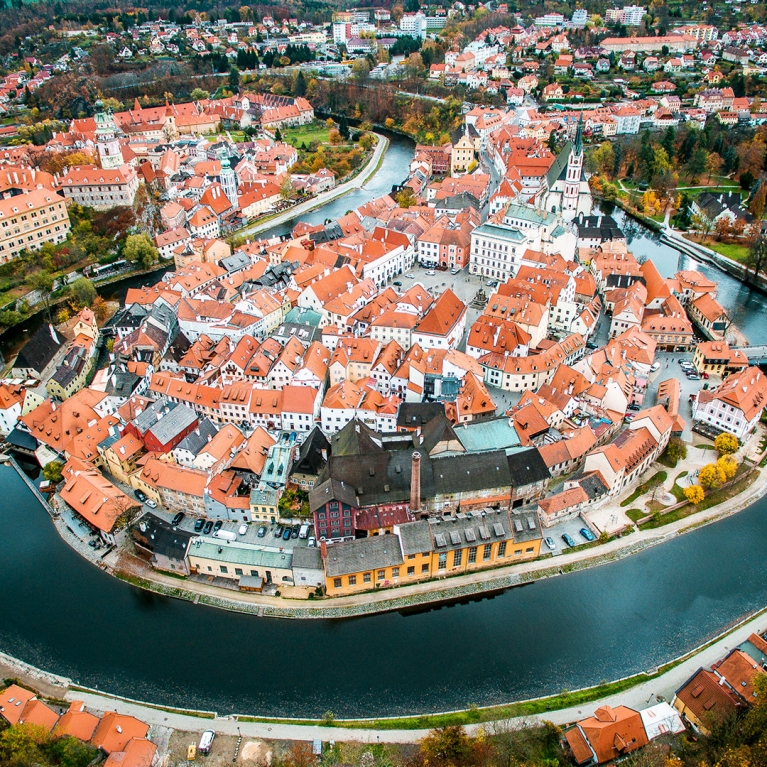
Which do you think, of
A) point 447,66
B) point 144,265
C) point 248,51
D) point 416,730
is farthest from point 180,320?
point 248,51

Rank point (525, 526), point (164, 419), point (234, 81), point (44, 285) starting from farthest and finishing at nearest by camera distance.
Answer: point (234, 81), point (44, 285), point (164, 419), point (525, 526)

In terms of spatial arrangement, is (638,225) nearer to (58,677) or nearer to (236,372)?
(236,372)

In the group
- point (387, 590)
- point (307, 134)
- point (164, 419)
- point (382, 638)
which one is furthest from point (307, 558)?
point (307, 134)

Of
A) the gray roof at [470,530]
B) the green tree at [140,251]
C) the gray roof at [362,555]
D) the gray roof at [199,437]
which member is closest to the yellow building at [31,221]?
the green tree at [140,251]

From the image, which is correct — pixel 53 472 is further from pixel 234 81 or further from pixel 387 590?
pixel 234 81

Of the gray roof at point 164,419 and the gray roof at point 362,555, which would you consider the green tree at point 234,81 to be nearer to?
the gray roof at point 164,419
